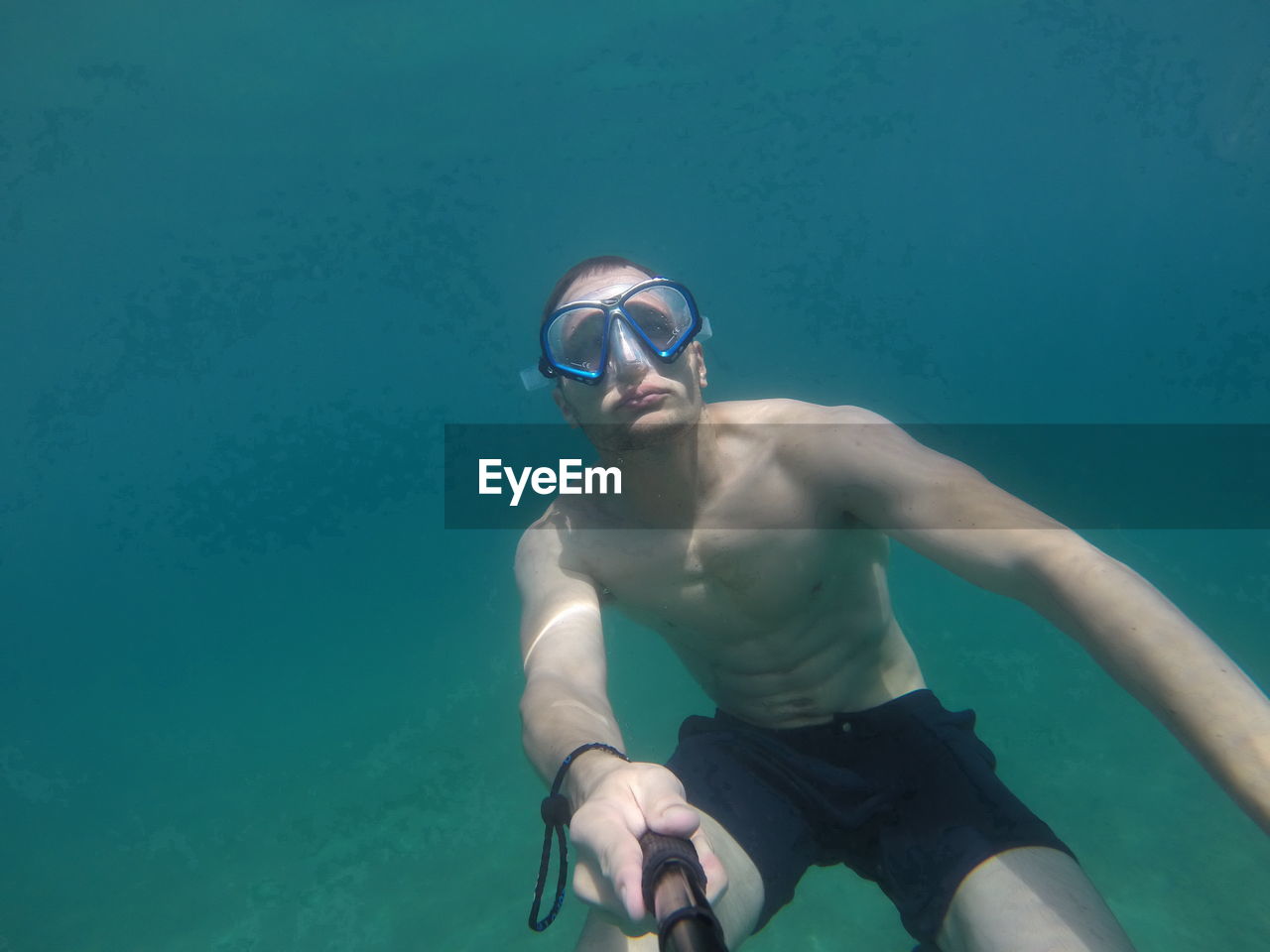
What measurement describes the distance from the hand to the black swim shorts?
1038 mm

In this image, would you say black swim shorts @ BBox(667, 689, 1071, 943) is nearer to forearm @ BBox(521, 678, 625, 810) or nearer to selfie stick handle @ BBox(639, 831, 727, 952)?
forearm @ BBox(521, 678, 625, 810)

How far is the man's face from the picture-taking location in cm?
238

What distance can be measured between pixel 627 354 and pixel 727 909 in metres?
1.66

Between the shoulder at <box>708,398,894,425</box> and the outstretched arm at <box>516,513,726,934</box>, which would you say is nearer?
the outstretched arm at <box>516,513,726,934</box>

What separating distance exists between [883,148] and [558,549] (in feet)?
72.8

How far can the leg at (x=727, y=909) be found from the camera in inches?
69.7

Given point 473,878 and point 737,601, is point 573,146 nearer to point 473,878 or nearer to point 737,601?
point 473,878

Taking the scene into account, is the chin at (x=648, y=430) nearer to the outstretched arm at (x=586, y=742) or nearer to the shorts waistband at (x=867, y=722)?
the outstretched arm at (x=586, y=742)

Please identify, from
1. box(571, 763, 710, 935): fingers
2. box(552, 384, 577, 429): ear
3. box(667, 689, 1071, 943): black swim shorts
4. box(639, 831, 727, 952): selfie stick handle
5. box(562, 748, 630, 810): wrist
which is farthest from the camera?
box(552, 384, 577, 429): ear

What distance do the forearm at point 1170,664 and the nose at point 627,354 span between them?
1308 mm

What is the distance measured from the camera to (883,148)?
21062mm

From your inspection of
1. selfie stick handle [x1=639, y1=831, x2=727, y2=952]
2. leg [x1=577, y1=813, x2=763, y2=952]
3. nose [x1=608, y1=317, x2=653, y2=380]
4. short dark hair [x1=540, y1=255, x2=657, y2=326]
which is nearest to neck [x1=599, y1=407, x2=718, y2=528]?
nose [x1=608, y1=317, x2=653, y2=380]

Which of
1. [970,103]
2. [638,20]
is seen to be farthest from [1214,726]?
[970,103]

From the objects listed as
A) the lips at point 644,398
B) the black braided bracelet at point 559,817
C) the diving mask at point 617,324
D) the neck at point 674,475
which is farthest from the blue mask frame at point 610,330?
the black braided bracelet at point 559,817
